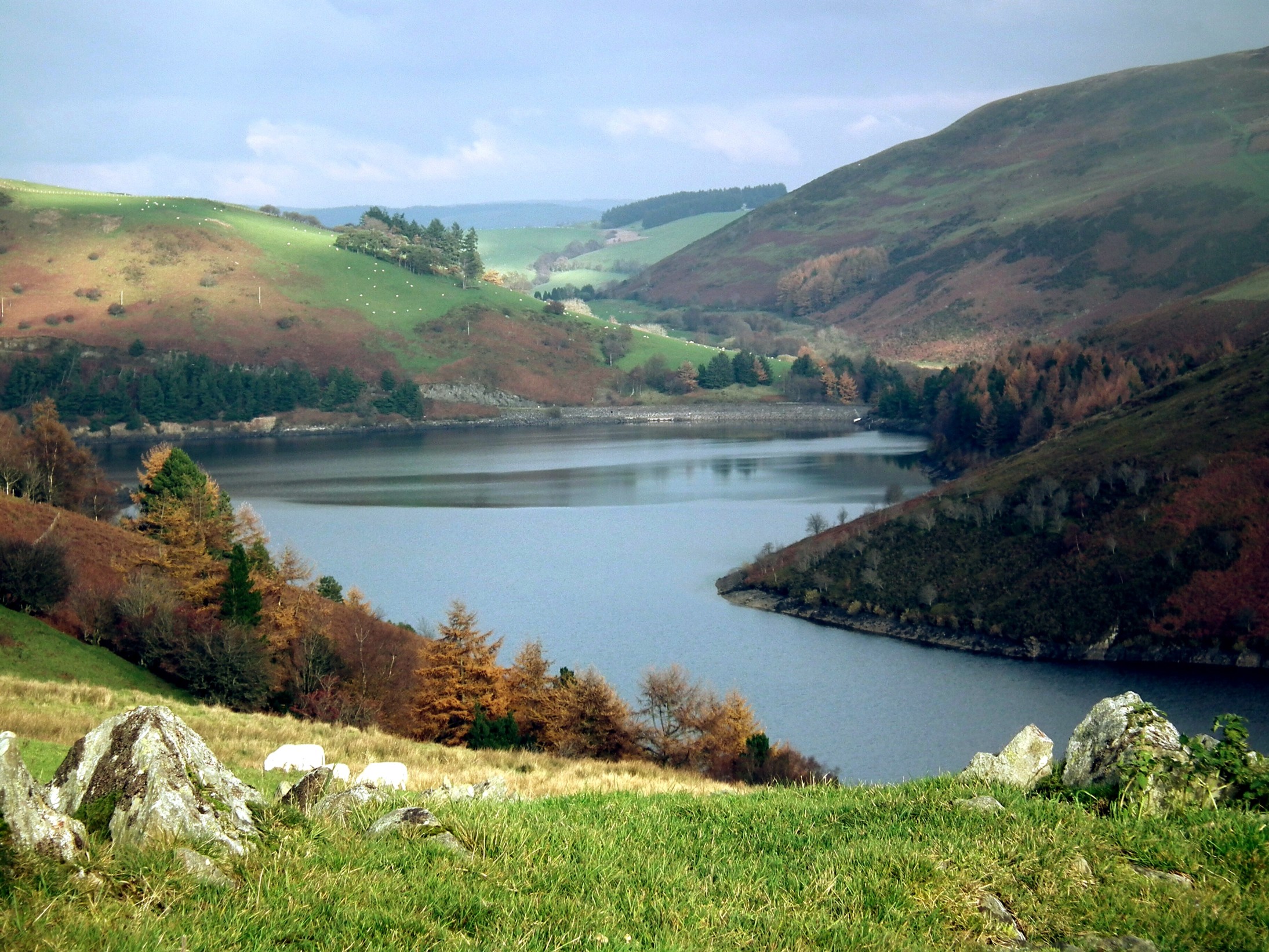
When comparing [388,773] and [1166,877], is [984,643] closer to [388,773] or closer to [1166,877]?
[388,773]

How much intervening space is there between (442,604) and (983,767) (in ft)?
143

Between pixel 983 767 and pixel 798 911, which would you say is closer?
pixel 798 911

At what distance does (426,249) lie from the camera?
589 ft

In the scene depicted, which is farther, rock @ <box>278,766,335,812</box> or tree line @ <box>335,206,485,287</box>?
tree line @ <box>335,206,485,287</box>

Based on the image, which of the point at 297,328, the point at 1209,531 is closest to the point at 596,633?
the point at 1209,531

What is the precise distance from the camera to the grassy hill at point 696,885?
493 centimetres

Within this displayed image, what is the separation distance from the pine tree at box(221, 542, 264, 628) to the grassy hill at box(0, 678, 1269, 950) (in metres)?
25.6

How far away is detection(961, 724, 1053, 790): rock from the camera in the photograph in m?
7.64

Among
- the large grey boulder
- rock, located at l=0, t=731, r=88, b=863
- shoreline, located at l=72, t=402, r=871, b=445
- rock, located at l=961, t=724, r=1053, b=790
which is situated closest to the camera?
rock, located at l=0, t=731, r=88, b=863

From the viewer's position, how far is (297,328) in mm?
151750

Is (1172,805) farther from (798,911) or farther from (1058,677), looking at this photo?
(1058,677)

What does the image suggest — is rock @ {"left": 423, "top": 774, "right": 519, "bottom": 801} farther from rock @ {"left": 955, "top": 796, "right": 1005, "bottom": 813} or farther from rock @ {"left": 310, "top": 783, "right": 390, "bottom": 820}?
rock @ {"left": 955, "top": 796, "right": 1005, "bottom": 813}

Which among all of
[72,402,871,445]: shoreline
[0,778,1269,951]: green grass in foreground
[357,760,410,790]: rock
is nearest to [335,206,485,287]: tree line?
[72,402,871,445]: shoreline

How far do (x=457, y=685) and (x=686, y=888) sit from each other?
23.2 metres
